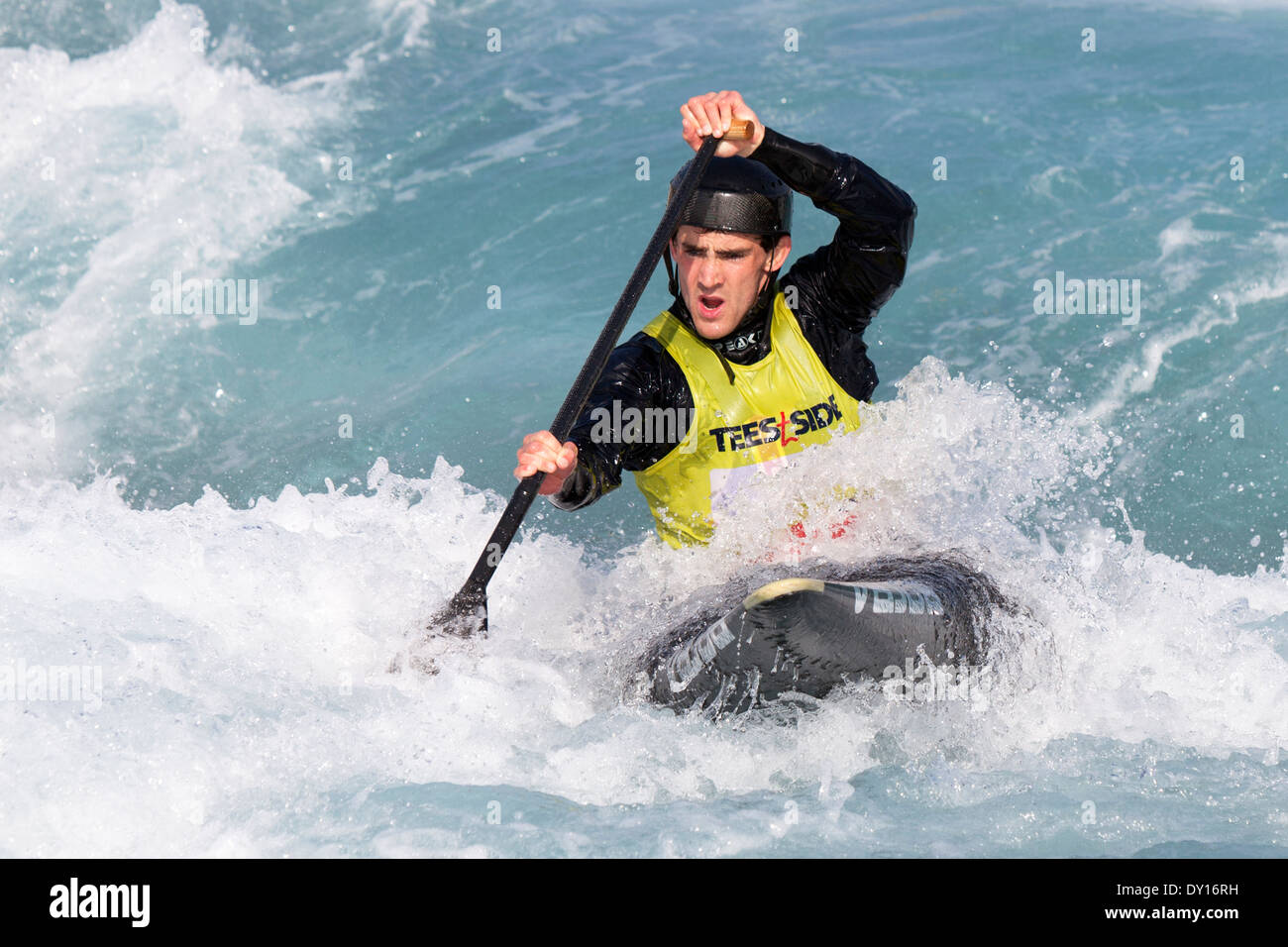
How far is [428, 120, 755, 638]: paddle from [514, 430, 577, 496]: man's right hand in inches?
1.5

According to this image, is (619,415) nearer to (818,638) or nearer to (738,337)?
(738,337)

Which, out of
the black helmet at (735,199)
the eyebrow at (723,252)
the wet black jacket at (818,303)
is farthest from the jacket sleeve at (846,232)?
the eyebrow at (723,252)

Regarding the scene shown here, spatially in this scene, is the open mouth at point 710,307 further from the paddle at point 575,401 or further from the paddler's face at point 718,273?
the paddle at point 575,401

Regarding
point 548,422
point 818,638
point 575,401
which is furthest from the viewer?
point 548,422

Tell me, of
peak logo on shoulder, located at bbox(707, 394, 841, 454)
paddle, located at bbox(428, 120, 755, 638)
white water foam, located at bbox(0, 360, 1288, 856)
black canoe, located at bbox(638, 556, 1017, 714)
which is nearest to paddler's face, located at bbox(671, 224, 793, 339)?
paddle, located at bbox(428, 120, 755, 638)

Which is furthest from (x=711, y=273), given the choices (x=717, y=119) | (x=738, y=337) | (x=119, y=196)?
(x=119, y=196)

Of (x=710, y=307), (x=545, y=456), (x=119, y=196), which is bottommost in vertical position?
(x=545, y=456)

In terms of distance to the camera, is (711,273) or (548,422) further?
(548,422)

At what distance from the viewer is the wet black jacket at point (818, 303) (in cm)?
391

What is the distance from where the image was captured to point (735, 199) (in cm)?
401

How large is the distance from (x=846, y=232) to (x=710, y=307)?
1.76 ft

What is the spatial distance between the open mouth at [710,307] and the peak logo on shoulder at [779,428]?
1.15 feet

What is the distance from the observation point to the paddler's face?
13.3 ft

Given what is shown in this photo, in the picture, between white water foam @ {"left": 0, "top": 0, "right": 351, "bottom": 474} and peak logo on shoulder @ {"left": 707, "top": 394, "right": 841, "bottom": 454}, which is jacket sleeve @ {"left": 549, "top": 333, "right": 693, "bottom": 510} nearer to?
peak logo on shoulder @ {"left": 707, "top": 394, "right": 841, "bottom": 454}
